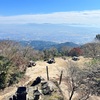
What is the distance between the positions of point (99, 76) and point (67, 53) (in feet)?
103

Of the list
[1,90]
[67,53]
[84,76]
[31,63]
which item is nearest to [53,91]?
[84,76]

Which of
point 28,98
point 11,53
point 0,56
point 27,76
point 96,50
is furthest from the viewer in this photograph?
point 96,50

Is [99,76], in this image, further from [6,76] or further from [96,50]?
[96,50]

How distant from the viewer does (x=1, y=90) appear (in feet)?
89.8

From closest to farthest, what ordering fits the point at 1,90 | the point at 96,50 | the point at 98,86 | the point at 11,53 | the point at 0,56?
the point at 98,86, the point at 1,90, the point at 0,56, the point at 11,53, the point at 96,50

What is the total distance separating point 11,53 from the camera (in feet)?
117

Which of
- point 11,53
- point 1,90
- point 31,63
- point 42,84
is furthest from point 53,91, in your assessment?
point 31,63

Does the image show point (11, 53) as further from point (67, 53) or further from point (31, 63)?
point (67, 53)

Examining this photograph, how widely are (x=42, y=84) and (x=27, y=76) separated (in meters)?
10.6

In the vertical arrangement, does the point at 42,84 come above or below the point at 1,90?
above

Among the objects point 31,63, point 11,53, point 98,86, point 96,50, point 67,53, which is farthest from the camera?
point 67,53

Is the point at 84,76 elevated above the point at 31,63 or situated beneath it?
elevated above

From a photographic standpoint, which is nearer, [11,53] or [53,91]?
[53,91]

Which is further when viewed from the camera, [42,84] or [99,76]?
[99,76]
